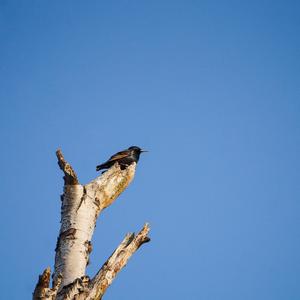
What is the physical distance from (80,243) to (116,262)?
0.62 metres

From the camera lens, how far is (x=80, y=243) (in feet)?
16.3

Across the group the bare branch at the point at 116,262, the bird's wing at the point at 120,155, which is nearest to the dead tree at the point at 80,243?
the bare branch at the point at 116,262

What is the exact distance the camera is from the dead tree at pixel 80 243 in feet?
13.7

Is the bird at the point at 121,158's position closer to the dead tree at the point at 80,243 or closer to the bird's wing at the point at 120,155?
the bird's wing at the point at 120,155

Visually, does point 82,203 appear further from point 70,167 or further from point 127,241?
point 127,241

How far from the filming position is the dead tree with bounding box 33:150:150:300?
417cm

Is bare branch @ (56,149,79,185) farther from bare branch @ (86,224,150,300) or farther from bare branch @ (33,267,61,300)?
bare branch @ (33,267,61,300)


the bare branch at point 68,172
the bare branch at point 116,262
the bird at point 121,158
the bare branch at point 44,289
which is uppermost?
the bird at point 121,158

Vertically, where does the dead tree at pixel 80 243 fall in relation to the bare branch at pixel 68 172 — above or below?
below

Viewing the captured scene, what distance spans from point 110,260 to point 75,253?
52 centimetres

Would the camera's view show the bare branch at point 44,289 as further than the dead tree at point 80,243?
No

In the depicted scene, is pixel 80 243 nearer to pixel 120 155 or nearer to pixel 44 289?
pixel 44 289

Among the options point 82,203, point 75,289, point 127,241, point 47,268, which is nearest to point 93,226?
point 82,203

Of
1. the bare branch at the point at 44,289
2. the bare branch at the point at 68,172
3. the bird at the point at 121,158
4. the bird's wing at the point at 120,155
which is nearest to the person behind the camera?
the bare branch at the point at 44,289
